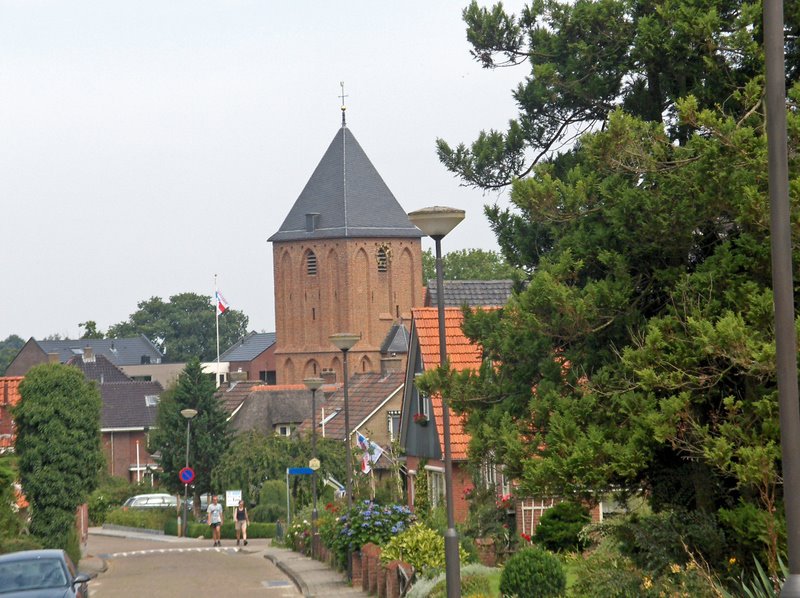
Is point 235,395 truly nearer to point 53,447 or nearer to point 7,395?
point 7,395

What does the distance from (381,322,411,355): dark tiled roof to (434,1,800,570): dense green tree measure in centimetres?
7854

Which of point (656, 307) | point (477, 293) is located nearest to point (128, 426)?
point (477, 293)

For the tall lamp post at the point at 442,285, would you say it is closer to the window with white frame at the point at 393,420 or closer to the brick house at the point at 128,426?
the window with white frame at the point at 393,420

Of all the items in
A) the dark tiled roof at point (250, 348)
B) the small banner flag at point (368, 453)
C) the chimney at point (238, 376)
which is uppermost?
the dark tiled roof at point (250, 348)

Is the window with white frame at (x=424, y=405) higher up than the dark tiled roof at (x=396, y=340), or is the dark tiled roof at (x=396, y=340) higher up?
the dark tiled roof at (x=396, y=340)

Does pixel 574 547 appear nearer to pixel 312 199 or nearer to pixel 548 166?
pixel 548 166

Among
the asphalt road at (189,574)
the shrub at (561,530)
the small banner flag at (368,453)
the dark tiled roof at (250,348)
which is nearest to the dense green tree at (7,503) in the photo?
the asphalt road at (189,574)

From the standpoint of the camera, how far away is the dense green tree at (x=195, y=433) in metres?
62.1

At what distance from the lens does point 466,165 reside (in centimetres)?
1811

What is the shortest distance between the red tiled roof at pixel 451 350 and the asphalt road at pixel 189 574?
4746mm

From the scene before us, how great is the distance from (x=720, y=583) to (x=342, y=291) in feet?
296

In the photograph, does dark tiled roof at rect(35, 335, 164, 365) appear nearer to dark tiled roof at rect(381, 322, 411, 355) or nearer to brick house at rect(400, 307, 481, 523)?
Result: dark tiled roof at rect(381, 322, 411, 355)

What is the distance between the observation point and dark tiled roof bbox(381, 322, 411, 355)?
9506 centimetres

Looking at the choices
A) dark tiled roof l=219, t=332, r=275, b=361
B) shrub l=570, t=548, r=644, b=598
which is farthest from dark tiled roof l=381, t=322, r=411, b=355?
shrub l=570, t=548, r=644, b=598
